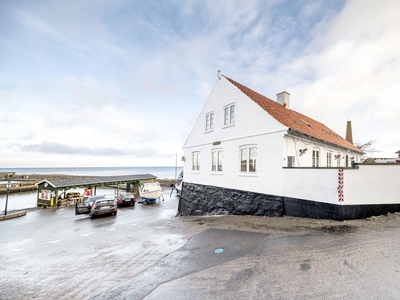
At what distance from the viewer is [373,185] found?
7.55m

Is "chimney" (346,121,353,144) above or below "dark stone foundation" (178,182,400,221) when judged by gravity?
above

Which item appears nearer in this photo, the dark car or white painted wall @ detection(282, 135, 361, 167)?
white painted wall @ detection(282, 135, 361, 167)

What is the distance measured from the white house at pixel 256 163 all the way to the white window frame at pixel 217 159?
0.18 feet

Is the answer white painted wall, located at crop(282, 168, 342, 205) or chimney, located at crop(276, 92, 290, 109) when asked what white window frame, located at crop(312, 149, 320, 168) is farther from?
chimney, located at crop(276, 92, 290, 109)

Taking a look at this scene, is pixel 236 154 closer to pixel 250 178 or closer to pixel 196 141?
pixel 250 178

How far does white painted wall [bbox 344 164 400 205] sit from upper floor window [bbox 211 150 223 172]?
7370 mm

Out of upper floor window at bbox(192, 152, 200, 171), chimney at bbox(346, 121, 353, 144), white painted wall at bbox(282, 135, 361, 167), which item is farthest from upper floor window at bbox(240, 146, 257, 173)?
chimney at bbox(346, 121, 353, 144)

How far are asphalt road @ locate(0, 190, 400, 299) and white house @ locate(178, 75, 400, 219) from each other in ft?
4.63

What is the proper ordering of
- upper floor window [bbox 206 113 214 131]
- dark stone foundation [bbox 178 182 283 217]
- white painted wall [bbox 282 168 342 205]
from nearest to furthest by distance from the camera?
white painted wall [bbox 282 168 342 205], dark stone foundation [bbox 178 182 283 217], upper floor window [bbox 206 113 214 131]

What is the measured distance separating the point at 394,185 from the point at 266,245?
6.13 metres

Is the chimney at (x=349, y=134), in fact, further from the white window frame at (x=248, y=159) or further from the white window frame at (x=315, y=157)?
the white window frame at (x=248, y=159)

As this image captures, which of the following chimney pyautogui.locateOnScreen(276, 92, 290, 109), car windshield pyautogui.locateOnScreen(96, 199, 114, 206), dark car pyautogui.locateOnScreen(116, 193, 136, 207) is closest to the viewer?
car windshield pyautogui.locateOnScreen(96, 199, 114, 206)

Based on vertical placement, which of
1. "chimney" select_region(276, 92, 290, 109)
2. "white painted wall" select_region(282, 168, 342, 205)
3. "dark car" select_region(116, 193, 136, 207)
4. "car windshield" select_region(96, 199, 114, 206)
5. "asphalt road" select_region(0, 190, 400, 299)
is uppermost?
"chimney" select_region(276, 92, 290, 109)

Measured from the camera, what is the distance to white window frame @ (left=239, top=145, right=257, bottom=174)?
10.9 meters
